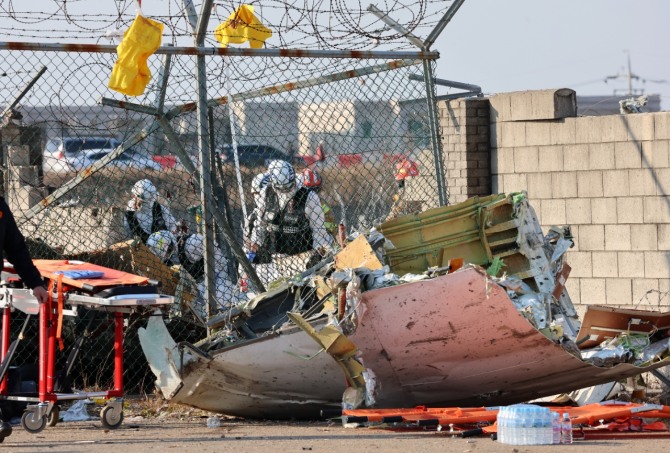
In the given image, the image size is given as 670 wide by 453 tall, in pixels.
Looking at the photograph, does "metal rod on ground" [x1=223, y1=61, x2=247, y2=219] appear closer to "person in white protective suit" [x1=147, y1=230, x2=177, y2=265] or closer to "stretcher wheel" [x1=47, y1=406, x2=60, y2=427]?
"person in white protective suit" [x1=147, y1=230, x2=177, y2=265]

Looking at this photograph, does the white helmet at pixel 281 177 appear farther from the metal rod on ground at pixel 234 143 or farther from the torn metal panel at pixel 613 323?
the torn metal panel at pixel 613 323

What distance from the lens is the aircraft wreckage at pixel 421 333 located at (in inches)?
269

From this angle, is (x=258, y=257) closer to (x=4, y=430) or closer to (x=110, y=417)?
(x=110, y=417)

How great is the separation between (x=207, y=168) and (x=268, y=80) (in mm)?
923

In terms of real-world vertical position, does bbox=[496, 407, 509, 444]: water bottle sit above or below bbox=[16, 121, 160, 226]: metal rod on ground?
below

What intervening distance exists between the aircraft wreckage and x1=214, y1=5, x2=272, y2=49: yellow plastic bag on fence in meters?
1.67

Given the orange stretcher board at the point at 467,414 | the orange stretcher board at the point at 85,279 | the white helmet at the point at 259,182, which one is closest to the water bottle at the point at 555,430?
the orange stretcher board at the point at 467,414

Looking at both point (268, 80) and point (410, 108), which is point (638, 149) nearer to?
point (410, 108)

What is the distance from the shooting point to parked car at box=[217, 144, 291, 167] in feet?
28.8

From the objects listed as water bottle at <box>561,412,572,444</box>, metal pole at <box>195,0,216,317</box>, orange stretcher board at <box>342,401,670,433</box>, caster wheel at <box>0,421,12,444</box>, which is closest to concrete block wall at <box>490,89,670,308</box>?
orange stretcher board at <box>342,401,670,433</box>

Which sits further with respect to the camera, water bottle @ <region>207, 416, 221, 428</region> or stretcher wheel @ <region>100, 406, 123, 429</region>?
water bottle @ <region>207, 416, 221, 428</region>

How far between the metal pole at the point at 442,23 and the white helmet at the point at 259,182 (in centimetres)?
167

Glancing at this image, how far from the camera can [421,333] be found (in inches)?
273

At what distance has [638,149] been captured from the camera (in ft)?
30.0
